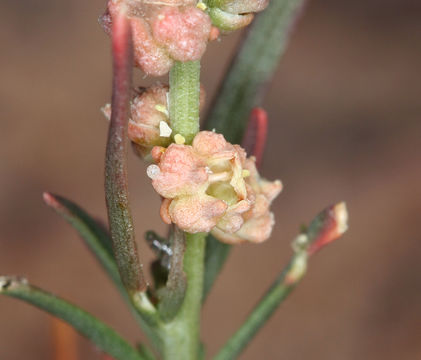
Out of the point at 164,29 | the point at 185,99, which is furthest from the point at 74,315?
the point at 164,29

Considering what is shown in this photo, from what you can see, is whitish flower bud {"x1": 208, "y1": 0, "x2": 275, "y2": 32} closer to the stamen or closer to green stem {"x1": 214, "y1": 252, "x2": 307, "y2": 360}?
the stamen

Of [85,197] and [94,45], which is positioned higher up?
[94,45]

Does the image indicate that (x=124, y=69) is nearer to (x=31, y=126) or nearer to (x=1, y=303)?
(x=1, y=303)

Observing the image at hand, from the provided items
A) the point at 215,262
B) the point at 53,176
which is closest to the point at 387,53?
the point at 53,176

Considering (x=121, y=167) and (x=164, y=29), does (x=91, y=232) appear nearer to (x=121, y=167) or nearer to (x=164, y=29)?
(x=121, y=167)

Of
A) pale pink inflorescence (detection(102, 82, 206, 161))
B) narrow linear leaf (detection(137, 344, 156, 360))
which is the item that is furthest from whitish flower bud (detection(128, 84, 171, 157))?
narrow linear leaf (detection(137, 344, 156, 360))

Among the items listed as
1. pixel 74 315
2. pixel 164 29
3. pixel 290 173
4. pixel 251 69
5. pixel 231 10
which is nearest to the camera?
pixel 164 29

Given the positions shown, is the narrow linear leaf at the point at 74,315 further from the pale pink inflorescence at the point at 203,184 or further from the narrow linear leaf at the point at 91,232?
the pale pink inflorescence at the point at 203,184
